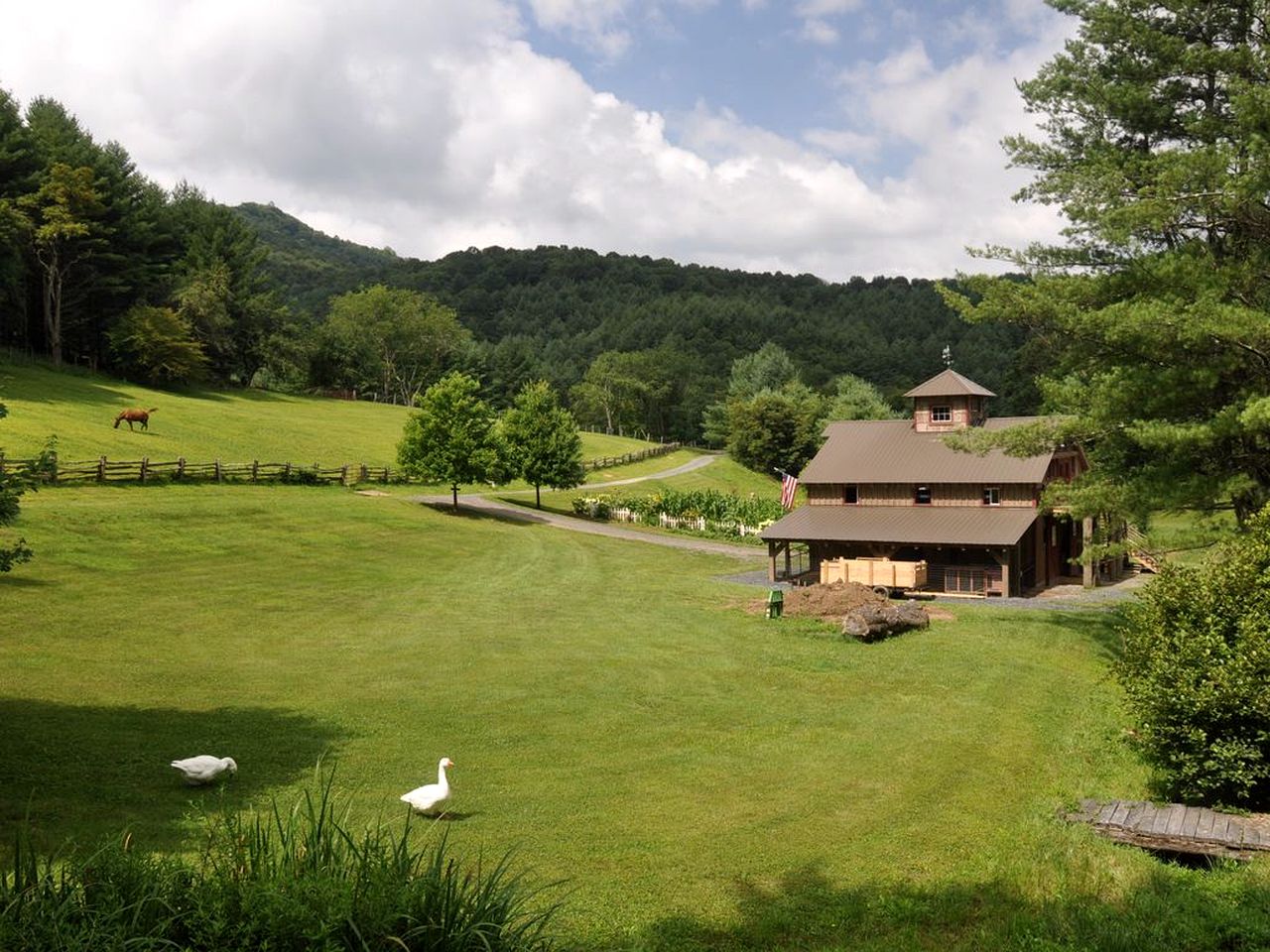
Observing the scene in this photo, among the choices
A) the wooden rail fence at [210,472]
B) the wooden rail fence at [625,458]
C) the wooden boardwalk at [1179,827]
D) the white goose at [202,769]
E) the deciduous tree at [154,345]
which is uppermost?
the deciduous tree at [154,345]

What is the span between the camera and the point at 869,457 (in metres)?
43.1

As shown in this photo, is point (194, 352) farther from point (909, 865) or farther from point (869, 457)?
point (909, 865)

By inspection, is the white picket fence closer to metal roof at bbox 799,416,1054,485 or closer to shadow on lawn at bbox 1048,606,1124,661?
metal roof at bbox 799,416,1054,485

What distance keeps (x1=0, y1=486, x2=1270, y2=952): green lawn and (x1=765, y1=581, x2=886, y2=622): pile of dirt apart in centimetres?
164

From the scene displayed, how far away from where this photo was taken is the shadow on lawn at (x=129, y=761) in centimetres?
1121

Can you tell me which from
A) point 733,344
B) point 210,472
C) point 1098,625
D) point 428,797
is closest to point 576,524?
point 210,472

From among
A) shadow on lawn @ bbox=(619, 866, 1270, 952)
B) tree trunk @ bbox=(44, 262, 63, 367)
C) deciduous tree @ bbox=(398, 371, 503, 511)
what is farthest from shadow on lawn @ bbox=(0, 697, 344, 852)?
tree trunk @ bbox=(44, 262, 63, 367)

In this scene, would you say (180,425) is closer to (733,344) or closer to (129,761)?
(129,761)

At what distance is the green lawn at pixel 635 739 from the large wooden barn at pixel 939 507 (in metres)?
5.77

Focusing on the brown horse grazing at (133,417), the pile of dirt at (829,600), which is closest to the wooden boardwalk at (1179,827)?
the pile of dirt at (829,600)

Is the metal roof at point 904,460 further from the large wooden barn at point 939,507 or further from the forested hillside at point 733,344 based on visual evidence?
the forested hillside at point 733,344

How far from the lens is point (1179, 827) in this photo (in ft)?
42.1

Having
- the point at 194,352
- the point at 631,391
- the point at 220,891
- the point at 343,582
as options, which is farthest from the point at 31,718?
the point at 631,391

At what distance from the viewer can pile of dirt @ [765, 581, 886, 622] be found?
30.3 metres
